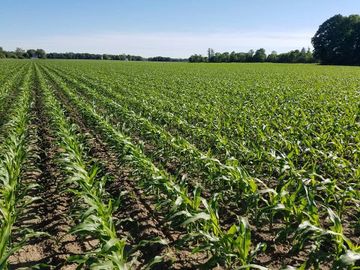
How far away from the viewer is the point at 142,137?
10.0 m

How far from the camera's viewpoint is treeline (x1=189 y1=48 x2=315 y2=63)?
8625 cm

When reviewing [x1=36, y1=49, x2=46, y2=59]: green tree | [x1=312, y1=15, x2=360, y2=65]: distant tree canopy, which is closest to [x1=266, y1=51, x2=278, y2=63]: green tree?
[x1=312, y1=15, x2=360, y2=65]: distant tree canopy

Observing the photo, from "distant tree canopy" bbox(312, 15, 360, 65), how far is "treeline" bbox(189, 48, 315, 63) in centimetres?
304

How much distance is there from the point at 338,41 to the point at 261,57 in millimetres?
19038

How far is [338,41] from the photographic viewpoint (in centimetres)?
7912

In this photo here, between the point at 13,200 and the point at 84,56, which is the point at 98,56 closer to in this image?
the point at 84,56

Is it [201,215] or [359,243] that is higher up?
[201,215]

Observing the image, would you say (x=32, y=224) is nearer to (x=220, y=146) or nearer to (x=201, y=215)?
(x=201, y=215)

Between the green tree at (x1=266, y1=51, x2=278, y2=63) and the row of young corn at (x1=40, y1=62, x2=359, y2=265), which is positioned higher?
the row of young corn at (x1=40, y1=62, x2=359, y2=265)

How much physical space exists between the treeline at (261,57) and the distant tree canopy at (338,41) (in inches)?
120

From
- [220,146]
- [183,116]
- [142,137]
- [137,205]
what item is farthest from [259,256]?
[183,116]

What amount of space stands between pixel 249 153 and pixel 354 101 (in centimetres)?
971

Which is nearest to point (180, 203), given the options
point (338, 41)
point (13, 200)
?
point (13, 200)

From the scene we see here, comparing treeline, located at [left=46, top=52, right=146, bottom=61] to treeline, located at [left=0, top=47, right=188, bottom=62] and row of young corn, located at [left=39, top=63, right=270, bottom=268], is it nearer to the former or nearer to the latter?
treeline, located at [left=0, top=47, right=188, bottom=62]
